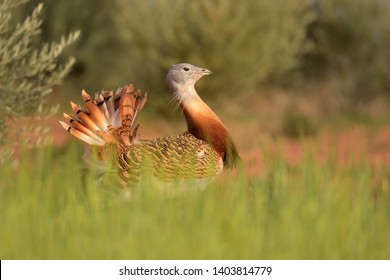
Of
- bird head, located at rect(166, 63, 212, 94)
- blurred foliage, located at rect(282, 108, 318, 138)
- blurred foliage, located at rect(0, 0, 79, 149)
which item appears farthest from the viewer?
blurred foliage, located at rect(282, 108, 318, 138)

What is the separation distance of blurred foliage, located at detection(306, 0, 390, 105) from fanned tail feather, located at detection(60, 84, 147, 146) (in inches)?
409

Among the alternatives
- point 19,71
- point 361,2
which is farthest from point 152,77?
point 19,71

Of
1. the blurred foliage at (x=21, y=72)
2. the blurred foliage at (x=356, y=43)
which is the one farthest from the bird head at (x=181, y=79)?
the blurred foliage at (x=356, y=43)

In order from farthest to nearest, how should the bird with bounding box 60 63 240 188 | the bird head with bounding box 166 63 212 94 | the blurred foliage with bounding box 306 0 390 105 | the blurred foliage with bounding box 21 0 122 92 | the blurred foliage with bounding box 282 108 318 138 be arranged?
the blurred foliage with bounding box 306 0 390 105, the blurred foliage with bounding box 21 0 122 92, the blurred foliage with bounding box 282 108 318 138, the bird head with bounding box 166 63 212 94, the bird with bounding box 60 63 240 188

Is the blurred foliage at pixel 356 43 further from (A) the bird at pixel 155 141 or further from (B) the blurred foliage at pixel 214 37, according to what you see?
(A) the bird at pixel 155 141

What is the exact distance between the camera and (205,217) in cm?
411

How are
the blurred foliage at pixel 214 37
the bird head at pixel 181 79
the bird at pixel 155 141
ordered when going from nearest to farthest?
the bird at pixel 155 141
the bird head at pixel 181 79
the blurred foliage at pixel 214 37

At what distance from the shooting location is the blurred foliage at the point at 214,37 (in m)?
13.2

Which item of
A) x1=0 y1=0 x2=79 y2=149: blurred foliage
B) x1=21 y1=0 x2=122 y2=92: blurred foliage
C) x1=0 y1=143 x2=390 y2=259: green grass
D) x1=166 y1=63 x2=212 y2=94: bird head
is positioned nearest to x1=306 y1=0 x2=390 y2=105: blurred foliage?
x1=21 y1=0 x2=122 y2=92: blurred foliage

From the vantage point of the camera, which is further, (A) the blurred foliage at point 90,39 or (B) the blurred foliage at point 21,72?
(A) the blurred foliage at point 90,39

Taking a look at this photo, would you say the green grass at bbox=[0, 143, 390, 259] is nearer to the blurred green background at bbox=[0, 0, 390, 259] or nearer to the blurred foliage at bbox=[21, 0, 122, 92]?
the blurred green background at bbox=[0, 0, 390, 259]

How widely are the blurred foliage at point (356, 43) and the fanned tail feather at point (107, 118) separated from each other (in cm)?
1040

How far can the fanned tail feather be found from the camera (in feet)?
15.9
